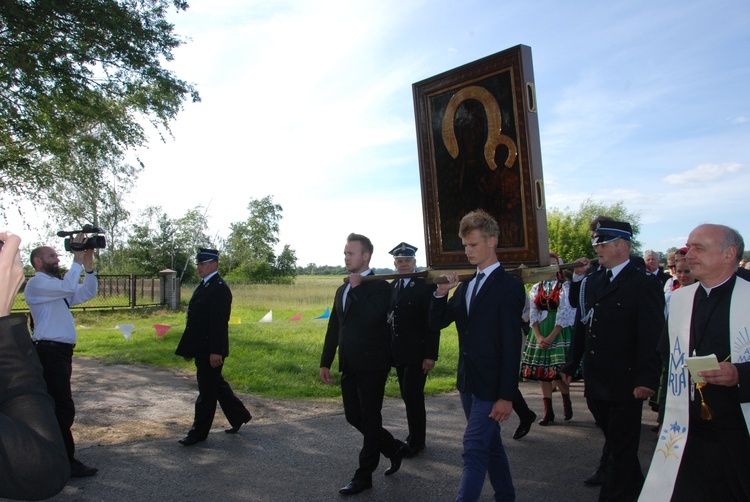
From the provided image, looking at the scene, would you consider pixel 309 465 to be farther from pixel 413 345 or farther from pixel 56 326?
pixel 56 326

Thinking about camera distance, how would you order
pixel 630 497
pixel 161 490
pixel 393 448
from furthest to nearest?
pixel 393 448
pixel 161 490
pixel 630 497

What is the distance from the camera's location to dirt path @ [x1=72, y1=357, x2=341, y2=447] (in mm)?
6836

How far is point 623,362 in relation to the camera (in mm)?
4301

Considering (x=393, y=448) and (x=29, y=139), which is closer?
(x=393, y=448)

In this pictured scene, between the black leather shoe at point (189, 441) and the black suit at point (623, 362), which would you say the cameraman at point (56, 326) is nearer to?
the black leather shoe at point (189, 441)

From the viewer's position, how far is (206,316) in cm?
654

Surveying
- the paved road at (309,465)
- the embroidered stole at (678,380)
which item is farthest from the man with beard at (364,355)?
the embroidered stole at (678,380)

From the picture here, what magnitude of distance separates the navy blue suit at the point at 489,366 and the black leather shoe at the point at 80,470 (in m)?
3.50

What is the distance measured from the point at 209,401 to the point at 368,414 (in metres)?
2.23

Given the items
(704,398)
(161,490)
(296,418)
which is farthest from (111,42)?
(704,398)

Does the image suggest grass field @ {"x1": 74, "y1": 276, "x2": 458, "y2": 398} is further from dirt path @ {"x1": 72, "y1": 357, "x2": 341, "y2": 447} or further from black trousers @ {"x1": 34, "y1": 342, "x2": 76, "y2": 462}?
black trousers @ {"x1": 34, "y1": 342, "x2": 76, "y2": 462}

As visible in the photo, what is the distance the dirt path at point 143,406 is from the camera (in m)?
6.84

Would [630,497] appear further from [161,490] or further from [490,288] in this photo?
[161,490]

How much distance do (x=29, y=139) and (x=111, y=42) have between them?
10.1 ft
